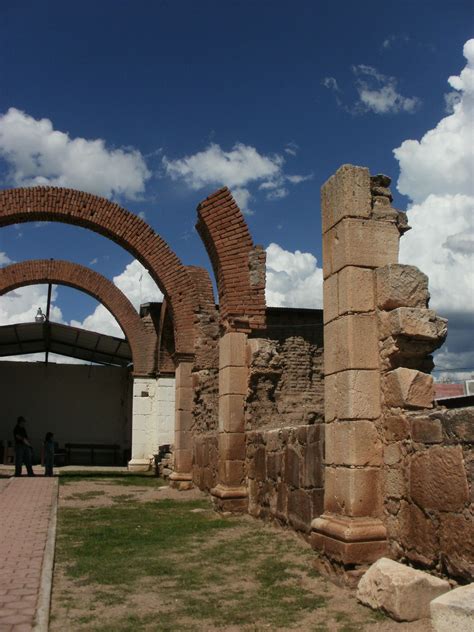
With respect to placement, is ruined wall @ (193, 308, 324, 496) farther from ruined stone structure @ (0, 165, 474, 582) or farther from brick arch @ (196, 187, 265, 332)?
brick arch @ (196, 187, 265, 332)

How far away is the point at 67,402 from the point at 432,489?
22.0 meters

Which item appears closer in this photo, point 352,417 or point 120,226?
point 352,417

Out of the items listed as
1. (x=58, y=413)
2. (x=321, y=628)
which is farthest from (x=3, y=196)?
(x=58, y=413)

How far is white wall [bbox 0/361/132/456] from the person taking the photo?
24266 mm

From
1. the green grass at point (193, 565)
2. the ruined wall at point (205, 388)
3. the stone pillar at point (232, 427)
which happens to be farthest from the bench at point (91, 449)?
the stone pillar at point (232, 427)

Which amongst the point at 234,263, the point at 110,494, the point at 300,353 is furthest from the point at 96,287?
the point at 234,263

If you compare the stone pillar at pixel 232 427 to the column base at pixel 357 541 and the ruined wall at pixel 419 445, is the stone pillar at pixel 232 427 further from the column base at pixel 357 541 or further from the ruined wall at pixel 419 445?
the ruined wall at pixel 419 445

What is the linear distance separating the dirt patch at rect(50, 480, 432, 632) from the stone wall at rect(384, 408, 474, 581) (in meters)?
0.49

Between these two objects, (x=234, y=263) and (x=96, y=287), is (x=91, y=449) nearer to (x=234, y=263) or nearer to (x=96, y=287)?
(x=96, y=287)

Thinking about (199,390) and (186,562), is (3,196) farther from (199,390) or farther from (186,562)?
(186,562)

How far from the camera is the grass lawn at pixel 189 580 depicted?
160 inches

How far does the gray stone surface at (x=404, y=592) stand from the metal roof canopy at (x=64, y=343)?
18373 millimetres

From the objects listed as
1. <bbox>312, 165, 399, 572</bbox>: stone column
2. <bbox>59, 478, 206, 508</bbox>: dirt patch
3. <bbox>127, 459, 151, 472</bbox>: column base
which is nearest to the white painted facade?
<bbox>127, 459, 151, 472</bbox>: column base

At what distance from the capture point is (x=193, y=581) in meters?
5.06
